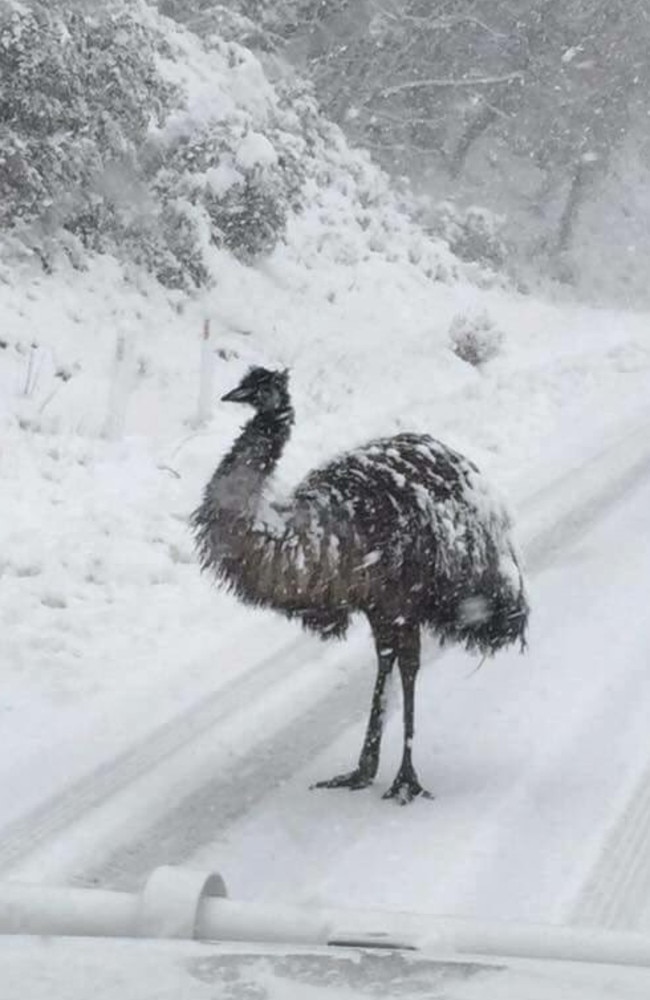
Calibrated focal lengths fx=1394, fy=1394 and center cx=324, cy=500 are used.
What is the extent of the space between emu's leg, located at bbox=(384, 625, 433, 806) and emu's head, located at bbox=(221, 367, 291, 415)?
1.07 m

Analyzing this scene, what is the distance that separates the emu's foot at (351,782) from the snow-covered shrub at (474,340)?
12557 millimetres

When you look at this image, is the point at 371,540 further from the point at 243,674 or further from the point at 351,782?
the point at 243,674

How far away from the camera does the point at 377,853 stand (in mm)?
5223

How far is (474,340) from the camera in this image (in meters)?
18.1

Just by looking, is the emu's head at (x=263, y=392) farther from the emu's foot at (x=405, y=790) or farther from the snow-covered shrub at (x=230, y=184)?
the snow-covered shrub at (x=230, y=184)

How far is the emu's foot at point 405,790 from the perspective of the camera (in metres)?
5.73

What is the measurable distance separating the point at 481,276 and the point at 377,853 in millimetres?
21156

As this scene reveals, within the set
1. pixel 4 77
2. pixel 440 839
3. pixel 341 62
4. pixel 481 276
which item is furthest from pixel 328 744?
pixel 341 62

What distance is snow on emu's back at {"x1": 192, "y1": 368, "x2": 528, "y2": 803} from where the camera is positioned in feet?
17.3

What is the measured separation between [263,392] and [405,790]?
1737 millimetres

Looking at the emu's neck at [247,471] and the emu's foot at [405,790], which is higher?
the emu's neck at [247,471]

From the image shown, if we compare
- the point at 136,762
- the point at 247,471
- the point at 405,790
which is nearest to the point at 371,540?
the point at 247,471

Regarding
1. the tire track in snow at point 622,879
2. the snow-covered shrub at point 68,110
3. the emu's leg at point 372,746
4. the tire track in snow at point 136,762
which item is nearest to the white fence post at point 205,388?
the snow-covered shrub at point 68,110

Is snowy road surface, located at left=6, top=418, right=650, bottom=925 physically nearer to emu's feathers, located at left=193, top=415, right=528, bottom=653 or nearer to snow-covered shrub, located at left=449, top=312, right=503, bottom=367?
emu's feathers, located at left=193, top=415, right=528, bottom=653
